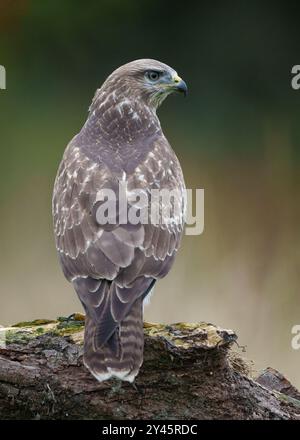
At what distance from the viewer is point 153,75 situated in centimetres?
815

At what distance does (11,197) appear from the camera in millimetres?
10305

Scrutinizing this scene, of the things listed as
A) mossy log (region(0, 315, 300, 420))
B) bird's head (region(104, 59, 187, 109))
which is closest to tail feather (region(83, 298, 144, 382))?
mossy log (region(0, 315, 300, 420))

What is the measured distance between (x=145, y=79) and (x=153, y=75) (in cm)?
6

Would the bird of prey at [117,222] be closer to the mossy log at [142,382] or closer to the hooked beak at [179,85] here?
the hooked beak at [179,85]

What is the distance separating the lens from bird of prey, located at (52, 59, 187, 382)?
20.0 feet

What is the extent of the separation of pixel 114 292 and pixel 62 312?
2.76 meters

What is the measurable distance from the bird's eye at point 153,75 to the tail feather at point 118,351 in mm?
2487

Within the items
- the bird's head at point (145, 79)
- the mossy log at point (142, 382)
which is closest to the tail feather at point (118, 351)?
the mossy log at point (142, 382)

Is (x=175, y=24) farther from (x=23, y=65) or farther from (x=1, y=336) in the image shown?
(x=1, y=336)

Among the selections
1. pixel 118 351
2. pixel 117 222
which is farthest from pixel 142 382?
pixel 117 222

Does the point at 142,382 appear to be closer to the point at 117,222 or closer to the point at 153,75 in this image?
the point at 117,222

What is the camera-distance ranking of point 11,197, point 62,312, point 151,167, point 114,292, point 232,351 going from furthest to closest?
1. point 11,197
2. point 62,312
3. point 151,167
4. point 232,351
5. point 114,292

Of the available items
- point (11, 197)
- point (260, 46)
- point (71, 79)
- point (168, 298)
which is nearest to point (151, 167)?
point (168, 298)

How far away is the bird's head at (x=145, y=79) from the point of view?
813 cm
